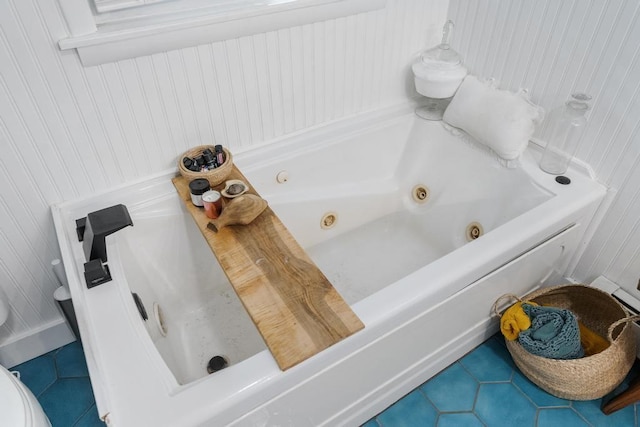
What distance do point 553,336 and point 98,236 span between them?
1.43m

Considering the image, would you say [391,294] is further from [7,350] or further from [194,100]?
[7,350]

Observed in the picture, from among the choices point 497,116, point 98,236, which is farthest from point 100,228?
point 497,116

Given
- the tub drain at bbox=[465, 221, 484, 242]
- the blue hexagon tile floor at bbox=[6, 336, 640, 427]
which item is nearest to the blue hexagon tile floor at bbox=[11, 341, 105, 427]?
the blue hexagon tile floor at bbox=[6, 336, 640, 427]

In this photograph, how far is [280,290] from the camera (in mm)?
1142

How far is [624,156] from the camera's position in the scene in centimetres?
144

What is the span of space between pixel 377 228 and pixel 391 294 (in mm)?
826

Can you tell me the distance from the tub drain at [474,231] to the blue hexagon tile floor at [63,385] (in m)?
1.49

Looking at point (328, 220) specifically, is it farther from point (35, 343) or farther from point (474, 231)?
point (35, 343)

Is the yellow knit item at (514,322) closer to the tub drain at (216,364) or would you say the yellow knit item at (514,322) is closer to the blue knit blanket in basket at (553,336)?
the blue knit blanket in basket at (553,336)

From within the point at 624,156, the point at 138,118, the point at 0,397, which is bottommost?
the point at 0,397

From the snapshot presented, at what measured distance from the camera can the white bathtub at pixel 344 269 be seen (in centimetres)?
99

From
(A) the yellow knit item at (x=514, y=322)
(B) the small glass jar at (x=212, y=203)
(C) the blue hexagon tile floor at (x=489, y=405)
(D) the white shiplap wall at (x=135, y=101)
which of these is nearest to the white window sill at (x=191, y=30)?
(D) the white shiplap wall at (x=135, y=101)

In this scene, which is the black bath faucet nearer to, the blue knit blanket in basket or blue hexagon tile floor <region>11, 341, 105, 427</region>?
blue hexagon tile floor <region>11, 341, 105, 427</region>

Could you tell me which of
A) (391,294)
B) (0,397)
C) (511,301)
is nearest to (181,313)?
(0,397)
